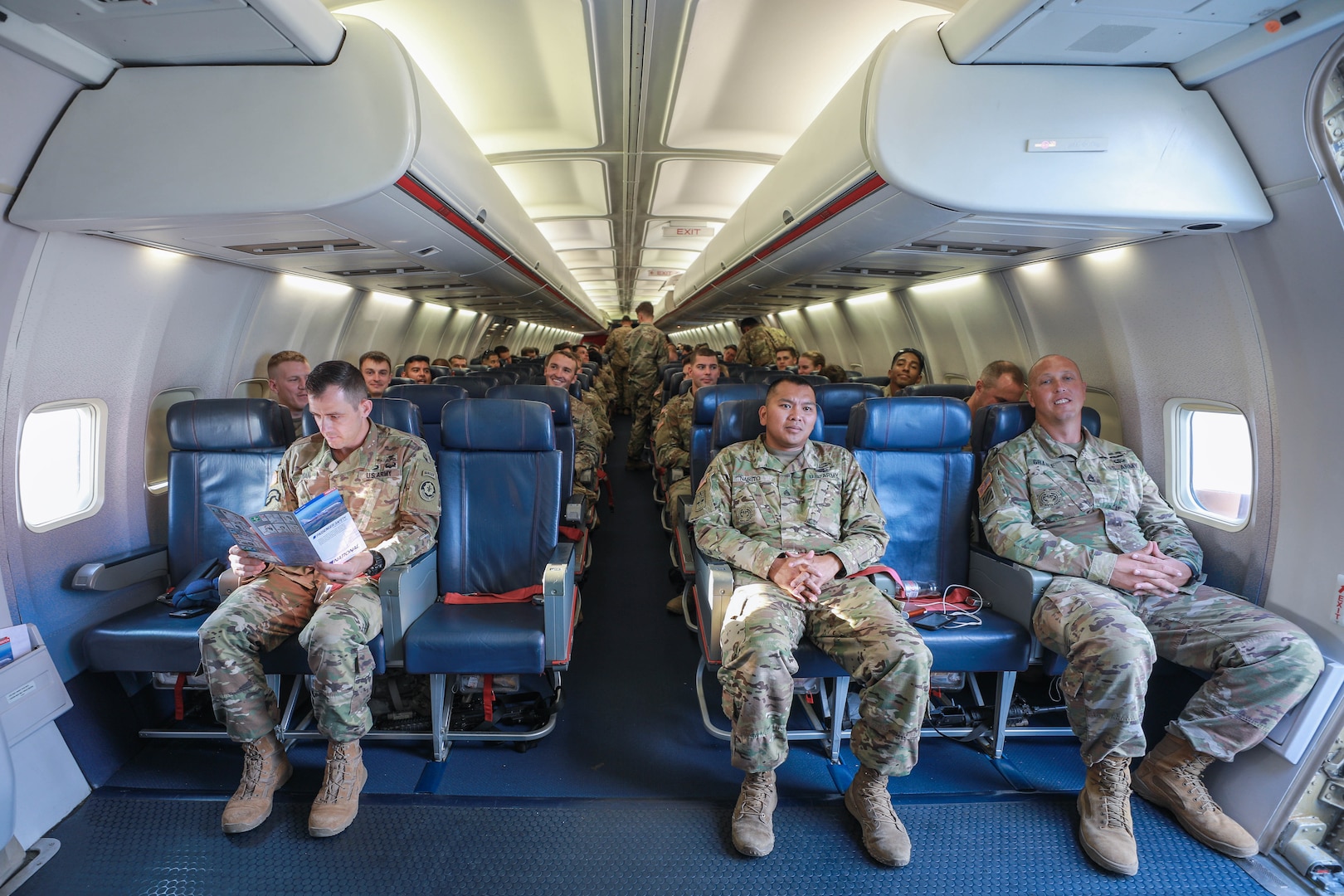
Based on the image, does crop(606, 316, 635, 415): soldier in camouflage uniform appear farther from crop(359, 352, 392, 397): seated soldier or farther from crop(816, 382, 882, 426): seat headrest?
crop(816, 382, 882, 426): seat headrest

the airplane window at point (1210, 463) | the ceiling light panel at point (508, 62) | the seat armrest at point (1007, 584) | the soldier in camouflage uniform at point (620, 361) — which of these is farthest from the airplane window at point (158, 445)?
the soldier in camouflage uniform at point (620, 361)

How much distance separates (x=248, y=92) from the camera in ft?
8.67

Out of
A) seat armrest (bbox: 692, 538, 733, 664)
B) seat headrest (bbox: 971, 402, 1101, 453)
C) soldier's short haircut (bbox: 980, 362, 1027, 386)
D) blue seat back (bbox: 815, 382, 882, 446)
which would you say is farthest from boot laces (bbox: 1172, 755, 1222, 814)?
blue seat back (bbox: 815, 382, 882, 446)

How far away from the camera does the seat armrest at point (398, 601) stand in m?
2.79

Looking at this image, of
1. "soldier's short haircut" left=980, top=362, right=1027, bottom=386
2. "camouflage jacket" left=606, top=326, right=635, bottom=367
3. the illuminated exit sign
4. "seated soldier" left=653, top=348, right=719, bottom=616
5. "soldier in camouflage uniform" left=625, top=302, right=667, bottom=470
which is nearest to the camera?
"soldier's short haircut" left=980, top=362, right=1027, bottom=386

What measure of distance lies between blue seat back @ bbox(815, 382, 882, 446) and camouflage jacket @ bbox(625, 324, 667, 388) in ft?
18.1

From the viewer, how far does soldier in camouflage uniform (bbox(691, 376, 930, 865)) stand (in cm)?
254

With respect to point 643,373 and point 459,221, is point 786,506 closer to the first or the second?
point 459,221

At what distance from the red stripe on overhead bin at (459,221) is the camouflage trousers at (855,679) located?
2.53m

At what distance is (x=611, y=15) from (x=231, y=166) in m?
1.72

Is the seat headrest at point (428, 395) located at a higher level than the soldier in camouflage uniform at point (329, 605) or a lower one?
higher

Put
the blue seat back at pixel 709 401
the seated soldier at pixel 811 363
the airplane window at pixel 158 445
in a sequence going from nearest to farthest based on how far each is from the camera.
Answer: the airplane window at pixel 158 445
the blue seat back at pixel 709 401
the seated soldier at pixel 811 363

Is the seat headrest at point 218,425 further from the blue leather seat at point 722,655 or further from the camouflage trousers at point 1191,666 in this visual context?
the camouflage trousers at point 1191,666

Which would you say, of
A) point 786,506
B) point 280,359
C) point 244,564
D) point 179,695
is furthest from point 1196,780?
point 280,359
